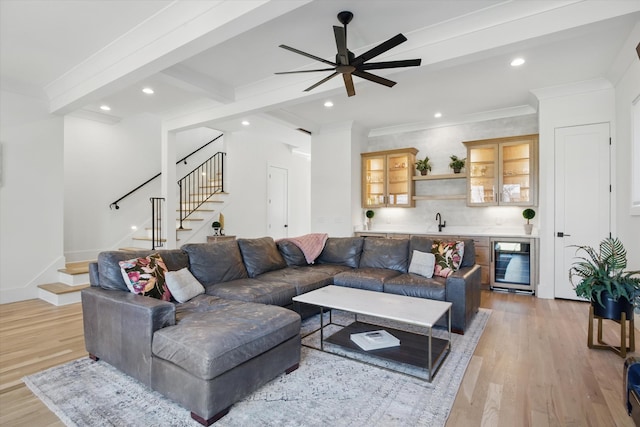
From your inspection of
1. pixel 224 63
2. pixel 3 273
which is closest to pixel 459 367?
pixel 224 63

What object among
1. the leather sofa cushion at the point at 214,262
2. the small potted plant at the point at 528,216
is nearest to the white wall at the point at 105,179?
the leather sofa cushion at the point at 214,262

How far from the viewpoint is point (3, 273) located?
171 inches

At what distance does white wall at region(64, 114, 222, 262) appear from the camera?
5836mm

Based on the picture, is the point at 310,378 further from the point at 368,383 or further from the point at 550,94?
the point at 550,94

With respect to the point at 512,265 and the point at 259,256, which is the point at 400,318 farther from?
the point at 512,265

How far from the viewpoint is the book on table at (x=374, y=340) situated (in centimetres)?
255

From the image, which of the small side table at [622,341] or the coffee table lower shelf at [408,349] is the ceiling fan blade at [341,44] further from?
the small side table at [622,341]

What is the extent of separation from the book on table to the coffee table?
0.03 metres

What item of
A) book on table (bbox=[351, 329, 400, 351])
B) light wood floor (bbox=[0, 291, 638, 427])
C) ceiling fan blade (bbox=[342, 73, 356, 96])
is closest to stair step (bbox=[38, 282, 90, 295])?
light wood floor (bbox=[0, 291, 638, 427])

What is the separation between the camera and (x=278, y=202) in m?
8.54

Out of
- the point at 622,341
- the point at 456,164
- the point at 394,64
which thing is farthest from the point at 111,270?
the point at 456,164

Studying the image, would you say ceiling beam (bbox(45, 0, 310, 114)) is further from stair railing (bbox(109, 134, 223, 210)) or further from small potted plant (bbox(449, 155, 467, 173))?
small potted plant (bbox(449, 155, 467, 173))

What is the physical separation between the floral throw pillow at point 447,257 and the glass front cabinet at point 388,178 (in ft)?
7.12

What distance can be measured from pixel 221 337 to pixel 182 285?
1134 mm
